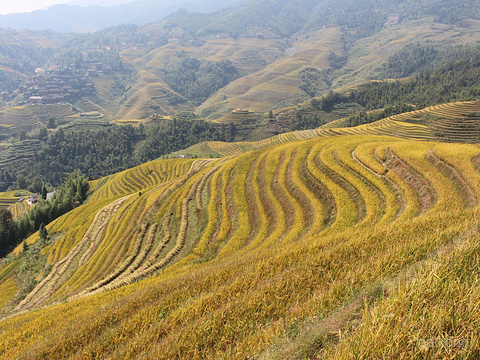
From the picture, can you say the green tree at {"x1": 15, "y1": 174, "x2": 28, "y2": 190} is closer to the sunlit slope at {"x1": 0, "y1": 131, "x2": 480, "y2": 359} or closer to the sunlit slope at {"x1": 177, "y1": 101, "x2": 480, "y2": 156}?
the sunlit slope at {"x1": 0, "y1": 131, "x2": 480, "y2": 359}

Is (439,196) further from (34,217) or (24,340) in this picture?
(34,217)

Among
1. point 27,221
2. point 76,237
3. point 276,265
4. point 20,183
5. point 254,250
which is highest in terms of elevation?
point 276,265

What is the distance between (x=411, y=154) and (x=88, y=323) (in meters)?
22.1

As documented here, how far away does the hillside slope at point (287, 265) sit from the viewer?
193 inches

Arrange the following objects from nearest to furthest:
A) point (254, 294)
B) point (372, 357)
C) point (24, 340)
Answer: point (372, 357) < point (254, 294) < point (24, 340)

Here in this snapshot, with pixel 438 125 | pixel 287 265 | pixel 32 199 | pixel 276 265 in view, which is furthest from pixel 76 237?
pixel 438 125

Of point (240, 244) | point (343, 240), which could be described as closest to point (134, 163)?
point (240, 244)

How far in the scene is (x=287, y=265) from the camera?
28.9 feet

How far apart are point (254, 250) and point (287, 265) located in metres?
6.26

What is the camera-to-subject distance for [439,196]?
1417 cm

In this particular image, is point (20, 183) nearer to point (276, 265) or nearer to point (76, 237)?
point (76, 237)

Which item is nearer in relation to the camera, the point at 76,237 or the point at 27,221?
the point at 76,237

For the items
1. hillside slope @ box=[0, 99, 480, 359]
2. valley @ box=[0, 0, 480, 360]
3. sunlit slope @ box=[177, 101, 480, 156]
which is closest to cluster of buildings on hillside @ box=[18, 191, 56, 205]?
valley @ box=[0, 0, 480, 360]

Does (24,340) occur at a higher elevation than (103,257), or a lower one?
higher
